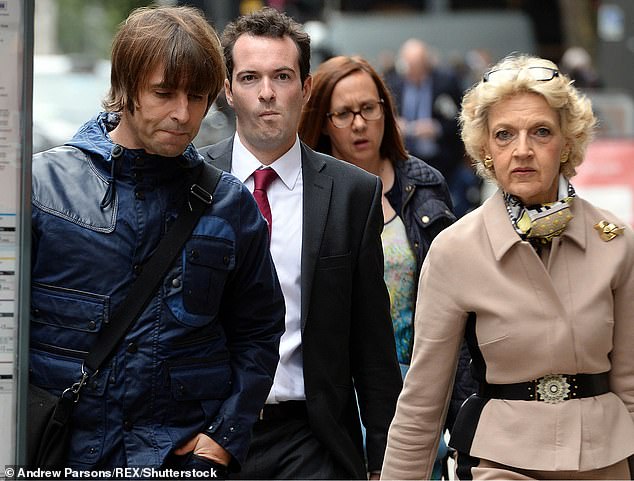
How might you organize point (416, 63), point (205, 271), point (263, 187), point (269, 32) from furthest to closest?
point (416, 63), point (269, 32), point (263, 187), point (205, 271)

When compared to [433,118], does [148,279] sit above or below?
above

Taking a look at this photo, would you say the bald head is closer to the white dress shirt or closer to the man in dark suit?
the man in dark suit

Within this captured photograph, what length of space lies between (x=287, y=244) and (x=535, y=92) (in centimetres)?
117

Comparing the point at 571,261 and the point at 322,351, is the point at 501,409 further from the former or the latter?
the point at 322,351

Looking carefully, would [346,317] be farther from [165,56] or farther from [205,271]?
[165,56]

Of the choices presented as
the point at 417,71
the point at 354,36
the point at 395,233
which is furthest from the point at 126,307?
the point at 354,36

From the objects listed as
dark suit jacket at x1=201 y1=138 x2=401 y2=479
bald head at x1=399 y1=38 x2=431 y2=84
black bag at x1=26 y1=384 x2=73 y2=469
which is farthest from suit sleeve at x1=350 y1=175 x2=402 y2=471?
bald head at x1=399 y1=38 x2=431 y2=84

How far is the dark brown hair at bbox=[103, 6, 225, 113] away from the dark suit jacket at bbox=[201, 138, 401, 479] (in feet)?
3.48

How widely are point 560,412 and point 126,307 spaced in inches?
51.2

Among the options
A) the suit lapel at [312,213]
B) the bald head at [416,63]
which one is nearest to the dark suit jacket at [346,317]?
the suit lapel at [312,213]

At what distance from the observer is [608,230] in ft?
14.0

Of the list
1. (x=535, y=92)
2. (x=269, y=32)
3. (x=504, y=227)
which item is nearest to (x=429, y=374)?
(x=504, y=227)

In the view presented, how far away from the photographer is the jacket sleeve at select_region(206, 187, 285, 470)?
13.6 ft

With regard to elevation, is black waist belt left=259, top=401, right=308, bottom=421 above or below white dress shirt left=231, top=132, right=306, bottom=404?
below
